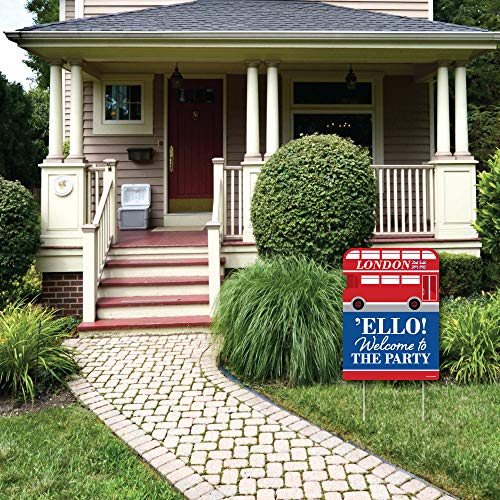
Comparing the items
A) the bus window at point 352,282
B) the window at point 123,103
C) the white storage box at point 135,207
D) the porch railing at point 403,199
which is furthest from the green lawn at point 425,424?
the window at point 123,103

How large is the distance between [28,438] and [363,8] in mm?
8853

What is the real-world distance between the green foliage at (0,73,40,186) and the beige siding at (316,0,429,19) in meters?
9.76

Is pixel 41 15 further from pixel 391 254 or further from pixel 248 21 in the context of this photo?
pixel 391 254

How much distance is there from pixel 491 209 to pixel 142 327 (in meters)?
4.16

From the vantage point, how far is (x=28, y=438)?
290 centimetres

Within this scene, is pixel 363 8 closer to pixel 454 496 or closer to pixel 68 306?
pixel 68 306

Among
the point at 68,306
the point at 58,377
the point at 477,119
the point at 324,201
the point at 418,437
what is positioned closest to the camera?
the point at 418,437

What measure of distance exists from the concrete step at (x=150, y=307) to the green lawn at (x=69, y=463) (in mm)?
2155

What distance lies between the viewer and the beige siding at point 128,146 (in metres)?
8.04

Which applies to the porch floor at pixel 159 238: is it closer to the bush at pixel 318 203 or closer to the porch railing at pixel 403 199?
the bush at pixel 318 203

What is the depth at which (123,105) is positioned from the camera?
8.09 m

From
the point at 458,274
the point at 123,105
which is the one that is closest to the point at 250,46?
the point at 123,105

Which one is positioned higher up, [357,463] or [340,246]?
[340,246]

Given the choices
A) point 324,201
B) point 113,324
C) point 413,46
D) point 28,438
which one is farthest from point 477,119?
point 28,438
